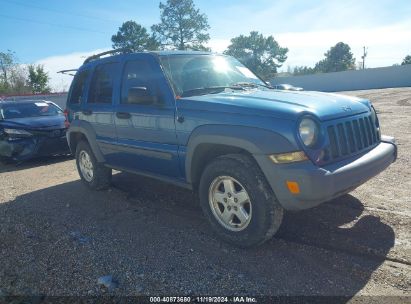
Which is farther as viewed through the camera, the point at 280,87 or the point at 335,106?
the point at 280,87

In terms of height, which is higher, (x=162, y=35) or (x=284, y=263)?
(x=162, y=35)

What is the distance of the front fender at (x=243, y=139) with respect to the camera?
3104 millimetres

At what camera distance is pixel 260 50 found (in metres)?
62.1

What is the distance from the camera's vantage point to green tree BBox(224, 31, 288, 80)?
61625mm

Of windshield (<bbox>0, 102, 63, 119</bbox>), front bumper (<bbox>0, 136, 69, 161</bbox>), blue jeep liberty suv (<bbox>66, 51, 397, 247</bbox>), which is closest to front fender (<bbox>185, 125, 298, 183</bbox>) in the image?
blue jeep liberty suv (<bbox>66, 51, 397, 247</bbox>)

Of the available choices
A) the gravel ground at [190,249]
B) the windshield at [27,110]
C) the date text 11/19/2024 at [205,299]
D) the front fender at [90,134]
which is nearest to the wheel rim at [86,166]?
the front fender at [90,134]

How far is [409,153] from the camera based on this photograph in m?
6.67

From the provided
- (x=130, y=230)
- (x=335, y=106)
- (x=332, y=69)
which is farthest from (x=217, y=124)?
(x=332, y=69)

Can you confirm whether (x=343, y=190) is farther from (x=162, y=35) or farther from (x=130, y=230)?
(x=162, y=35)

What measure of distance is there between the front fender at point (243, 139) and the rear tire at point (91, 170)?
2.52 m

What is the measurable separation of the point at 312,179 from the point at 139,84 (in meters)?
2.55

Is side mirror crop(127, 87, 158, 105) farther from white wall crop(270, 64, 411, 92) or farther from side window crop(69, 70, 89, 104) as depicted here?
white wall crop(270, 64, 411, 92)

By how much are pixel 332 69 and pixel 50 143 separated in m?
72.2

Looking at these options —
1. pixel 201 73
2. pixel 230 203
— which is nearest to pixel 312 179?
pixel 230 203
